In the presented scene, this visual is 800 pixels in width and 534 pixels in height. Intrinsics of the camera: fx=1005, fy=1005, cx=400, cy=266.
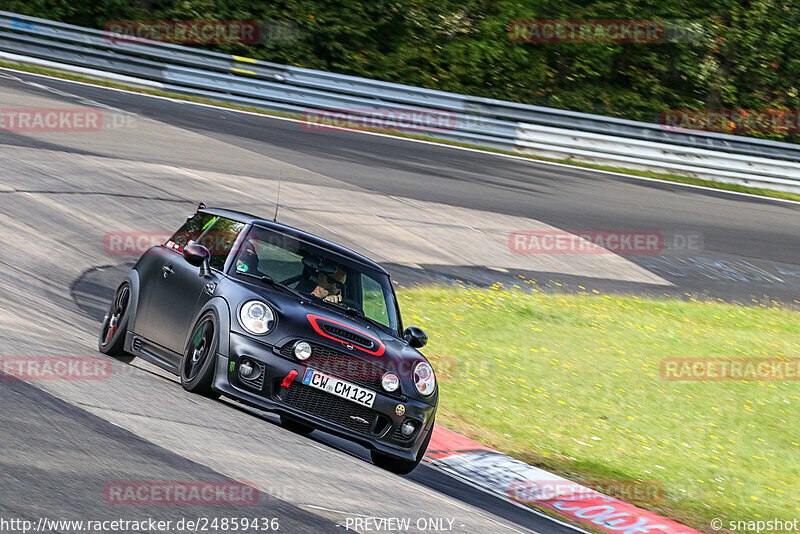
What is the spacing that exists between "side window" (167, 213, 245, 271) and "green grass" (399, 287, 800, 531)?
9.13 ft

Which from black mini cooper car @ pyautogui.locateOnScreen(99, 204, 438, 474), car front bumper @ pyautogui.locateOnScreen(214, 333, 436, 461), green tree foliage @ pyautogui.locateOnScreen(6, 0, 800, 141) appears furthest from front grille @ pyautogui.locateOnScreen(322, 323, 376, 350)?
green tree foliage @ pyautogui.locateOnScreen(6, 0, 800, 141)

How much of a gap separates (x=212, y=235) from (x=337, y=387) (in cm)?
208

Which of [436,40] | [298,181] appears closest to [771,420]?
[298,181]

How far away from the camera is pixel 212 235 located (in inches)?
317

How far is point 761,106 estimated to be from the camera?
2980 centimetres

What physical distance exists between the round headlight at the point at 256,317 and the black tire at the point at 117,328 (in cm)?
169

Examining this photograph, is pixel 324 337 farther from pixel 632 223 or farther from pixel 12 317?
pixel 632 223

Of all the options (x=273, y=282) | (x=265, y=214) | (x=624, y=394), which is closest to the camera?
(x=273, y=282)

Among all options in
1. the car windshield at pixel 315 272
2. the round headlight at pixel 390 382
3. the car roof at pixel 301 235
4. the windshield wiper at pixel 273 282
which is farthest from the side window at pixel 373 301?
the round headlight at pixel 390 382

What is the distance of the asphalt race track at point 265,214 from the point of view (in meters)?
5.32

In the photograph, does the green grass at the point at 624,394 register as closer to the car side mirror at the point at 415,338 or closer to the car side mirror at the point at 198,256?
the car side mirror at the point at 415,338

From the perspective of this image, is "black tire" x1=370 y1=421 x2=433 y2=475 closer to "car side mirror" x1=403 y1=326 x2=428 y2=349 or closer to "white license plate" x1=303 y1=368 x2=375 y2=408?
"white license plate" x1=303 y1=368 x2=375 y2=408

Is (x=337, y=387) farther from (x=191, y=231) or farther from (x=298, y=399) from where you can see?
(x=191, y=231)

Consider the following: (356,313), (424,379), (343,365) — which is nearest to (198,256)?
(356,313)
